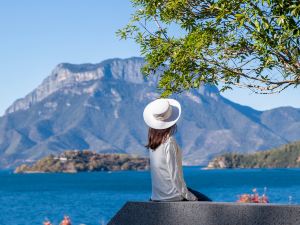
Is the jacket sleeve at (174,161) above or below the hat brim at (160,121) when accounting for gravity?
below

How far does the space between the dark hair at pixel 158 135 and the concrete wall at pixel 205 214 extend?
0.86 meters

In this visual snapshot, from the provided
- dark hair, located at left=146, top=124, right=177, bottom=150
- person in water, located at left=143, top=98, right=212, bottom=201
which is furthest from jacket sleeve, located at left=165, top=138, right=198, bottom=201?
Result: dark hair, located at left=146, top=124, right=177, bottom=150

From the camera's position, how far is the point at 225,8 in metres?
13.4

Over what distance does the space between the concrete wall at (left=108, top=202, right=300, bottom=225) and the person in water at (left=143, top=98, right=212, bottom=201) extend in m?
0.19

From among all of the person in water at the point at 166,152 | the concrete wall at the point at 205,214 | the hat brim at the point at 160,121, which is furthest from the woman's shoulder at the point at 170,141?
the concrete wall at the point at 205,214

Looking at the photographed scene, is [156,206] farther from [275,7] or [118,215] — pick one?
[275,7]

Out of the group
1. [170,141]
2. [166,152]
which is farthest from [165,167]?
[170,141]

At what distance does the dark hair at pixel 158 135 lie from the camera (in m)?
10.6

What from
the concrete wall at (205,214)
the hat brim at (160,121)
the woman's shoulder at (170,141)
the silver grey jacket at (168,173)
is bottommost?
the concrete wall at (205,214)

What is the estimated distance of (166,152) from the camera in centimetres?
1060

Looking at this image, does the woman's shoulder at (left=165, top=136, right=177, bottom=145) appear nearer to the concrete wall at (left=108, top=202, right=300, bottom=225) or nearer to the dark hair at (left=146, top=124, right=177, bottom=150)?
the dark hair at (left=146, top=124, right=177, bottom=150)

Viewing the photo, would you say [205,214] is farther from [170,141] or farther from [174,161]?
[170,141]

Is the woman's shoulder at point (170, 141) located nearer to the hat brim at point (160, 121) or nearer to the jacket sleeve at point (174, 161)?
the jacket sleeve at point (174, 161)

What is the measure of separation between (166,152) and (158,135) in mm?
271
